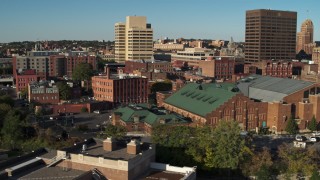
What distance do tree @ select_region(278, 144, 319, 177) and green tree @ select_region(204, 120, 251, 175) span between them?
18.0ft

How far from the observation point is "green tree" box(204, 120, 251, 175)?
1976 inches

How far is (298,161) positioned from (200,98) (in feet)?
115

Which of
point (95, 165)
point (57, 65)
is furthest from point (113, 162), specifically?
point (57, 65)

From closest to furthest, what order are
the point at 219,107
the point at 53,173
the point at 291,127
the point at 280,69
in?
the point at 53,173 < the point at 219,107 < the point at 291,127 < the point at 280,69

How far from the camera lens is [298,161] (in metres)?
50.3

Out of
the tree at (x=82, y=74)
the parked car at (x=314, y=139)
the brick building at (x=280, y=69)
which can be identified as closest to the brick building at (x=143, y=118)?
the parked car at (x=314, y=139)

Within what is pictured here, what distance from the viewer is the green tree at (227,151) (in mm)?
50188

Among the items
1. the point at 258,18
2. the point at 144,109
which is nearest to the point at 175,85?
the point at 144,109

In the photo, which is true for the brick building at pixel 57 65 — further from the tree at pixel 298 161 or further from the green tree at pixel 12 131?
the tree at pixel 298 161

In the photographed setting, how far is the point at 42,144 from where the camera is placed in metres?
59.8

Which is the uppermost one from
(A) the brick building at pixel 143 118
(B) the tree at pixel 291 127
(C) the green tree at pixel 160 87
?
(C) the green tree at pixel 160 87

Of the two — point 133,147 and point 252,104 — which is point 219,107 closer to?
point 252,104

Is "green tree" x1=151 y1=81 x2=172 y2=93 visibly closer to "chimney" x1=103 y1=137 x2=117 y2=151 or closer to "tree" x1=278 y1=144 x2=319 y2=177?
"tree" x1=278 y1=144 x2=319 y2=177

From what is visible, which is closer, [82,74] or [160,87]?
[160,87]
